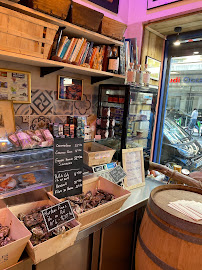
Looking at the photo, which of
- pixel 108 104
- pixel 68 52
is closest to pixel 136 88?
pixel 108 104

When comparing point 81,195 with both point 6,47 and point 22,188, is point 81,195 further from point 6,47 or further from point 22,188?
Result: point 6,47

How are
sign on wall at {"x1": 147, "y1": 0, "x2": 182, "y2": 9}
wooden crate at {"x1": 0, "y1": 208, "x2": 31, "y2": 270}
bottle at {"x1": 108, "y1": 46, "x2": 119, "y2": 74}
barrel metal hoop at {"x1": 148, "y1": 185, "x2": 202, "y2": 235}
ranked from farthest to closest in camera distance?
sign on wall at {"x1": 147, "y1": 0, "x2": 182, "y2": 9} → bottle at {"x1": 108, "y1": 46, "x2": 119, "y2": 74} → barrel metal hoop at {"x1": 148, "y1": 185, "x2": 202, "y2": 235} → wooden crate at {"x1": 0, "y1": 208, "x2": 31, "y2": 270}

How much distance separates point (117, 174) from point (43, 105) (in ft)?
3.35

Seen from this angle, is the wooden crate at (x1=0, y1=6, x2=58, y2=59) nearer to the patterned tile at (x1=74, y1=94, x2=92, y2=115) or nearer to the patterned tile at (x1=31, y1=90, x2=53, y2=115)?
the patterned tile at (x1=31, y1=90, x2=53, y2=115)

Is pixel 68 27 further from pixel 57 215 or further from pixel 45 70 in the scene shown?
pixel 57 215

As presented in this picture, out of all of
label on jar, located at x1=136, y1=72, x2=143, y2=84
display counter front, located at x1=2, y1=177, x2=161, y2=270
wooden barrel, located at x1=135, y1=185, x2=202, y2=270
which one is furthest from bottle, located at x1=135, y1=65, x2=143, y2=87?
wooden barrel, located at x1=135, y1=185, x2=202, y2=270

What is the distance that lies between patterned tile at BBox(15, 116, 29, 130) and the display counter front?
2.45 ft

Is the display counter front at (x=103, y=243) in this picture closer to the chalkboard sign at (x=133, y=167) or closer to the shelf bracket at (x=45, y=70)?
the chalkboard sign at (x=133, y=167)

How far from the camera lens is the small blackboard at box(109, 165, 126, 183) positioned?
6.07ft

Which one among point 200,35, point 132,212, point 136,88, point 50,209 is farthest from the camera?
point 200,35

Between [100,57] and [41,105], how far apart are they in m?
0.79

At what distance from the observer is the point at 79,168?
1534 millimetres

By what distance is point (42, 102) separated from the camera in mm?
2049

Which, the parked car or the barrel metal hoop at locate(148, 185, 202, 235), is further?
the parked car
